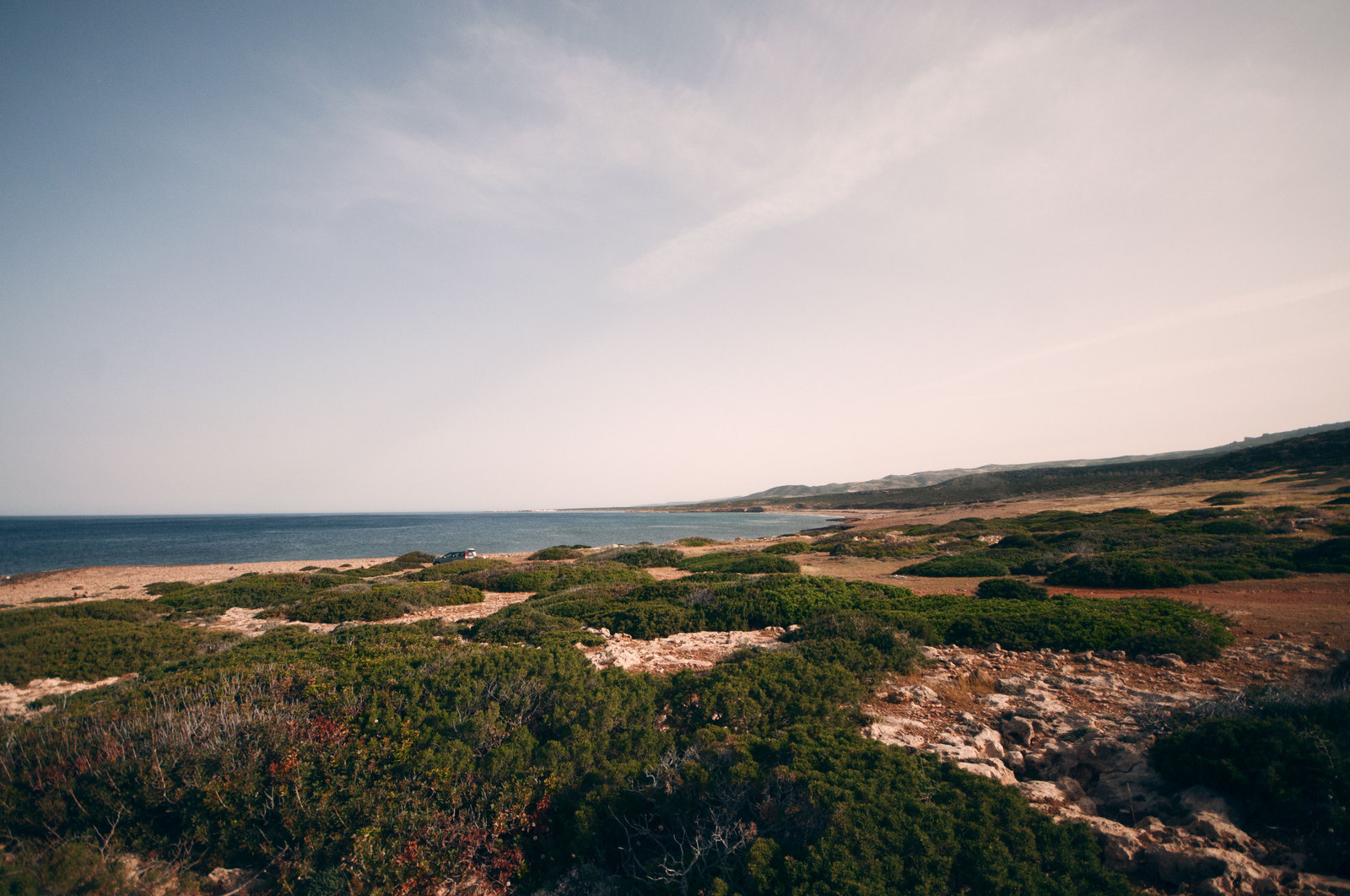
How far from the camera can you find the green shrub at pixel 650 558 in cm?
2778

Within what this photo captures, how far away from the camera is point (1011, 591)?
1488 centimetres

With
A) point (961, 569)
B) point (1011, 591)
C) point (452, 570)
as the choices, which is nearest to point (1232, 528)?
point (961, 569)

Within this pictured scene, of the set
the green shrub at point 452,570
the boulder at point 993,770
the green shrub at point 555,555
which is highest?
the boulder at point 993,770

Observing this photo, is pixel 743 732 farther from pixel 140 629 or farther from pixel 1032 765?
pixel 140 629

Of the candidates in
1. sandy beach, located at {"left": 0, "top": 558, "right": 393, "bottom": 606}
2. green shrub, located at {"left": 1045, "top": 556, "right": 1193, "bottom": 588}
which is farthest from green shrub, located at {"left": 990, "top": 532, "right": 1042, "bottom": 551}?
sandy beach, located at {"left": 0, "top": 558, "right": 393, "bottom": 606}

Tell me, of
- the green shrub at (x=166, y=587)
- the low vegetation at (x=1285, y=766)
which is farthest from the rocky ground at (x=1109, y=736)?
the green shrub at (x=166, y=587)

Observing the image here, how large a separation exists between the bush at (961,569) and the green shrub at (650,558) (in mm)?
11697

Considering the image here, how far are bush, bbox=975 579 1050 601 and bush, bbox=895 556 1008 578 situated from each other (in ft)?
12.8

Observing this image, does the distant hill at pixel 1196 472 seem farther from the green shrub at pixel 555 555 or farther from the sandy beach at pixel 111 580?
the sandy beach at pixel 111 580

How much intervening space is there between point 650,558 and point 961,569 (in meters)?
15.2

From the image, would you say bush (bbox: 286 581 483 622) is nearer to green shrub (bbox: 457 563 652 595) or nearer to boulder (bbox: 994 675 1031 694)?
green shrub (bbox: 457 563 652 595)

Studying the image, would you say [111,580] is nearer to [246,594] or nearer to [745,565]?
[246,594]

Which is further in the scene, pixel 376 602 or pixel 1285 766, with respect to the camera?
pixel 376 602

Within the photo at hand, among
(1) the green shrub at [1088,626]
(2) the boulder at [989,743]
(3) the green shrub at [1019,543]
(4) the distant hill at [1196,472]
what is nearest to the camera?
(2) the boulder at [989,743]
